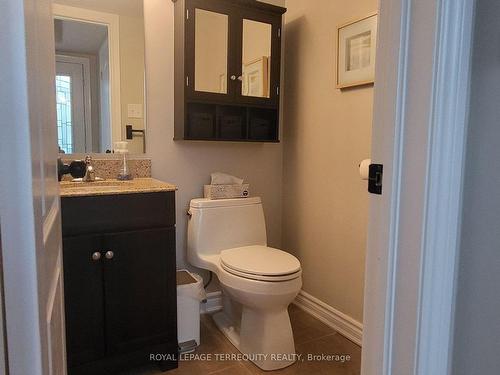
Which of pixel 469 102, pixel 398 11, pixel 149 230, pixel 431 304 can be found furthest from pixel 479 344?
pixel 149 230

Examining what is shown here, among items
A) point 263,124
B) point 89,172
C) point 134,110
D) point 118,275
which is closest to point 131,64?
point 134,110

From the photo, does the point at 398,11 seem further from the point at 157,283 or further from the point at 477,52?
the point at 157,283

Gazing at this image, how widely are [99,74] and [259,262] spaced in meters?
1.24

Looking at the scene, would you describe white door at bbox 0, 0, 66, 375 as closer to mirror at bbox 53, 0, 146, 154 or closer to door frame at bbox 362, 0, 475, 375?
door frame at bbox 362, 0, 475, 375

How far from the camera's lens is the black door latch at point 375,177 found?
798 millimetres

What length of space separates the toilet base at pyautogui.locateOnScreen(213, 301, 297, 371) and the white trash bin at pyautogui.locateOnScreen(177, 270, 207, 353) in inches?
9.5

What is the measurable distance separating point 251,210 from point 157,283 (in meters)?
0.71

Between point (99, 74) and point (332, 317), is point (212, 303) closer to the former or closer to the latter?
point (332, 317)

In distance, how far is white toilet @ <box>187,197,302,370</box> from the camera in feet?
5.50

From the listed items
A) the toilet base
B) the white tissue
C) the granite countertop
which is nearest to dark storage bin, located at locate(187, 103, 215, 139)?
the white tissue

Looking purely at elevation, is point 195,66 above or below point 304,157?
above

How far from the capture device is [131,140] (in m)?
2.01

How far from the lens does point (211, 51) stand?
2041 millimetres

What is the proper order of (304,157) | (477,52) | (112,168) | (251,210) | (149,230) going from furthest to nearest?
1. (304,157)
2. (251,210)
3. (112,168)
4. (149,230)
5. (477,52)
